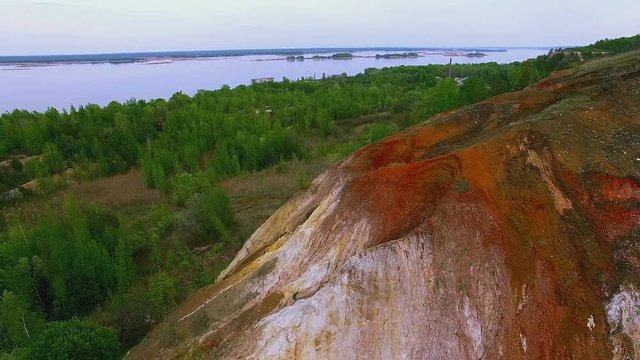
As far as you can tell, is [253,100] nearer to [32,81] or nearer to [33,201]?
[33,201]

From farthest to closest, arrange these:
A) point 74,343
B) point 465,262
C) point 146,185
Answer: point 146,185 < point 74,343 < point 465,262

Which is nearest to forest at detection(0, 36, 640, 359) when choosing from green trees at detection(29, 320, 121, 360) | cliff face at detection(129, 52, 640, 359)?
green trees at detection(29, 320, 121, 360)

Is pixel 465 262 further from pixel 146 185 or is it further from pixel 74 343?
pixel 146 185

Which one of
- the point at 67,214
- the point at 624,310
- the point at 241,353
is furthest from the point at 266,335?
the point at 67,214

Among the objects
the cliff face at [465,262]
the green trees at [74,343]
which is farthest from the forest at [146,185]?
the cliff face at [465,262]

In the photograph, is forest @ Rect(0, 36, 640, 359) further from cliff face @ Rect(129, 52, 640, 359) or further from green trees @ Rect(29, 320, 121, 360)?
cliff face @ Rect(129, 52, 640, 359)

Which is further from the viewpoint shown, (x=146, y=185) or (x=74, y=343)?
(x=146, y=185)

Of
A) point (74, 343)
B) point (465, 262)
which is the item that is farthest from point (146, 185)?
point (465, 262)

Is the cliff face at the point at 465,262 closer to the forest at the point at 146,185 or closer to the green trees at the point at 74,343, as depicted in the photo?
the green trees at the point at 74,343
